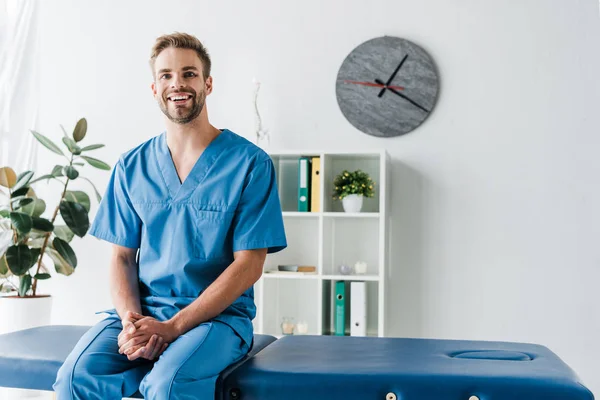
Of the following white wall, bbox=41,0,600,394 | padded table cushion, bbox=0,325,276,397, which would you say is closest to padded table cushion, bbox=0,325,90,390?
padded table cushion, bbox=0,325,276,397

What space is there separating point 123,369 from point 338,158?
74.9 inches

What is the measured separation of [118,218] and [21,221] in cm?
131

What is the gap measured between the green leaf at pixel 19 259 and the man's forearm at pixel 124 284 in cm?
138

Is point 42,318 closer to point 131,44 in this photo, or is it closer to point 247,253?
point 131,44

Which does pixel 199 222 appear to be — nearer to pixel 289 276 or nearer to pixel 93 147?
pixel 289 276

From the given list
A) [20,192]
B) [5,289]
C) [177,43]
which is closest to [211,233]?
[177,43]

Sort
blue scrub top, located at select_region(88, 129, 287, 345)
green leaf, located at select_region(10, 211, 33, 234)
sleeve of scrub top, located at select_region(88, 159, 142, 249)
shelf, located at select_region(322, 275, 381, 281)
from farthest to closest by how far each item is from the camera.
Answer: shelf, located at select_region(322, 275, 381, 281) → green leaf, located at select_region(10, 211, 33, 234) → sleeve of scrub top, located at select_region(88, 159, 142, 249) → blue scrub top, located at select_region(88, 129, 287, 345)

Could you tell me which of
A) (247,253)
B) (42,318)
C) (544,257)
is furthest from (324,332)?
(247,253)

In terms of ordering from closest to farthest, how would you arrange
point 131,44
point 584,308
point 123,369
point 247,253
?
point 123,369 → point 247,253 → point 584,308 → point 131,44

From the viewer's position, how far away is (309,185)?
10.7 feet

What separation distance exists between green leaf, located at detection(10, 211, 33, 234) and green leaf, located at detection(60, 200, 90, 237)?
0.19 meters

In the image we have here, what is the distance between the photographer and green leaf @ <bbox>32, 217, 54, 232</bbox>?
314 cm

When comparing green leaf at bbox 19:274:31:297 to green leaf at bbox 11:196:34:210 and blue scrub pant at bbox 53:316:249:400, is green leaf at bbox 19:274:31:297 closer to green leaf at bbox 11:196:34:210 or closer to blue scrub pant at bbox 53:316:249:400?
green leaf at bbox 11:196:34:210

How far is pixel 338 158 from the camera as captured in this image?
3.38 metres
